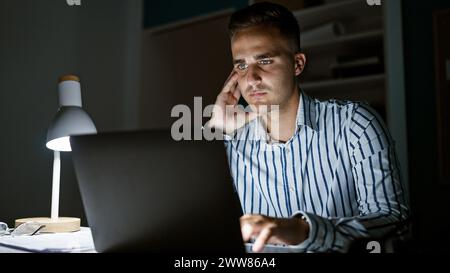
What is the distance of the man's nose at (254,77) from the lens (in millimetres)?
1402

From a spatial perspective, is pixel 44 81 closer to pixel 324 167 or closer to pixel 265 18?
pixel 265 18

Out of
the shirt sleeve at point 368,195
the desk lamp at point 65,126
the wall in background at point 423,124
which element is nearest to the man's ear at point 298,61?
the shirt sleeve at point 368,195

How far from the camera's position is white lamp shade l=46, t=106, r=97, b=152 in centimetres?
121

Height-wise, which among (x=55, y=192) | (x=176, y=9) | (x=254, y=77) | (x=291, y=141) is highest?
(x=176, y=9)

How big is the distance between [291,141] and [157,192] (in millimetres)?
730

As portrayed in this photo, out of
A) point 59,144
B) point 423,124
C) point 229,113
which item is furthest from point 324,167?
point 423,124

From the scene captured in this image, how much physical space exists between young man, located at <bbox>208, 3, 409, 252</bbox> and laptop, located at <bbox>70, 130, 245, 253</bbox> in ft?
1.71

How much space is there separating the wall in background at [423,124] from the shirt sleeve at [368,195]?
113 centimetres

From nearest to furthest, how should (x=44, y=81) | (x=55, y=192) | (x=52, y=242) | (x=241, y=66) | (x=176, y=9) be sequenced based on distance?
(x=52, y=242), (x=55, y=192), (x=241, y=66), (x=44, y=81), (x=176, y=9)

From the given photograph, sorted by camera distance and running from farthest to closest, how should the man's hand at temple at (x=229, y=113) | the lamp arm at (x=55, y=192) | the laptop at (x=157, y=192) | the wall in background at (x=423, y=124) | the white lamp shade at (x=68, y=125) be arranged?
1. the wall in background at (x=423, y=124)
2. the man's hand at temple at (x=229, y=113)
3. the lamp arm at (x=55, y=192)
4. the white lamp shade at (x=68, y=125)
5. the laptop at (x=157, y=192)

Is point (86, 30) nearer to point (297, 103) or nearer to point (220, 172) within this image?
point (297, 103)

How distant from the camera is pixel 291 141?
1357mm

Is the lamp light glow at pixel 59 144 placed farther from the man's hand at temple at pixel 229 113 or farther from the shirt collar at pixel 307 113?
the shirt collar at pixel 307 113

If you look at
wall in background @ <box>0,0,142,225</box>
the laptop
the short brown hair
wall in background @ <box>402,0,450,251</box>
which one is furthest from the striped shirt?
wall in background @ <box>0,0,142,225</box>
